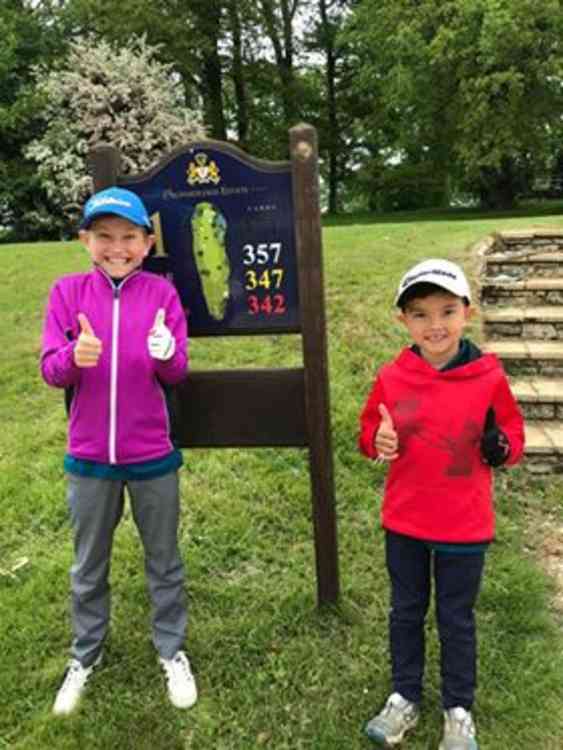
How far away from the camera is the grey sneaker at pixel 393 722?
2.35 metres

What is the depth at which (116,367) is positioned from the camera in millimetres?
2303

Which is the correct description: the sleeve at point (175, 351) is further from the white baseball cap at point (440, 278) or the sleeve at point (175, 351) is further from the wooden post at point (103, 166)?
the white baseball cap at point (440, 278)

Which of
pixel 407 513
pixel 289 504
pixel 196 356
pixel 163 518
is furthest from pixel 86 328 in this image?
pixel 196 356

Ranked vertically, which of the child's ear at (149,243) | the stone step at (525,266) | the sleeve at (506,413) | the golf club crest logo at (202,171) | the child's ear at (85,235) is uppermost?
the golf club crest logo at (202,171)

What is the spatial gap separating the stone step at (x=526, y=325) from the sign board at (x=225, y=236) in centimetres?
306

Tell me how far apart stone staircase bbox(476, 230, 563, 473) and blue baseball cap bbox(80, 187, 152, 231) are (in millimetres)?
2701

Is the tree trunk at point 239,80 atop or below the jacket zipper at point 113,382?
atop

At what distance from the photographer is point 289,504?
12.0 feet

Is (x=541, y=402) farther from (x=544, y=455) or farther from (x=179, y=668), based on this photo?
(x=179, y=668)

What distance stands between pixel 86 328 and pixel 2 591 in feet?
4.97

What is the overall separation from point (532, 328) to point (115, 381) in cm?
381

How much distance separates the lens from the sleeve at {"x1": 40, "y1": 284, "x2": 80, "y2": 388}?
2.23 m

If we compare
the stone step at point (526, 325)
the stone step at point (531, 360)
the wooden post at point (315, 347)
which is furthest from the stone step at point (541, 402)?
the wooden post at point (315, 347)

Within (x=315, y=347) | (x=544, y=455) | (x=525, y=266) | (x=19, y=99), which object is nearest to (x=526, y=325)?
(x=525, y=266)
